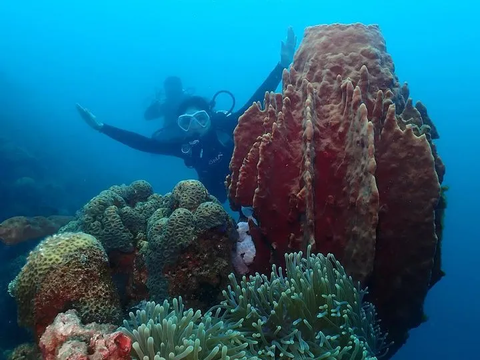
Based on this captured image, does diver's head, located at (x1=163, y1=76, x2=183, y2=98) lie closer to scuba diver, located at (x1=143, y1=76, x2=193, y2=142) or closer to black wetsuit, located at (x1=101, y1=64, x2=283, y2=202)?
scuba diver, located at (x1=143, y1=76, x2=193, y2=142)

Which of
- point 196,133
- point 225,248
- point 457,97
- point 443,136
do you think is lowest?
point 225,248

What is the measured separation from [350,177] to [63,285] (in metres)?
2.53

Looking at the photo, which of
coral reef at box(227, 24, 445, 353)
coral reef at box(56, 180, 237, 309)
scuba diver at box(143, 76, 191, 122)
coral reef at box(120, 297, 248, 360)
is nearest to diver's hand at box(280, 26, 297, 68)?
coral reef at box(227, 24, 445, 353)

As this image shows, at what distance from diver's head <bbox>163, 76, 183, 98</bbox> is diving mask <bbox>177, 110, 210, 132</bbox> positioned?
899 centimetres

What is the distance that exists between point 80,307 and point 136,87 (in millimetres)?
104051

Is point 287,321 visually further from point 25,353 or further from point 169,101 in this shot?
point 169,101

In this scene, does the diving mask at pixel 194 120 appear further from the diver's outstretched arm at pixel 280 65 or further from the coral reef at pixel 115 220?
the coral reef at pixel 115 220

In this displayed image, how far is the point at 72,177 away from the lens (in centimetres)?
2822

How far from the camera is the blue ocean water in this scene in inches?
1346

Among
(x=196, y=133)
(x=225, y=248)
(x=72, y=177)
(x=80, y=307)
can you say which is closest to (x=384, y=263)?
(x=225, y=248)

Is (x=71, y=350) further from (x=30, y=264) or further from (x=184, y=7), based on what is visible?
(x=184, y=7)

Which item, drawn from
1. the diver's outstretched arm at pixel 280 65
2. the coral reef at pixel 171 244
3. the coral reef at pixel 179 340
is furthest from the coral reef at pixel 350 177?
the diver's outstretched arm at pixel 280 65

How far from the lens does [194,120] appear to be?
27.3 ft

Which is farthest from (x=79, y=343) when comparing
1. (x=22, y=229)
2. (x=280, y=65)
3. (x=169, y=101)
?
(x=169, y=101)
